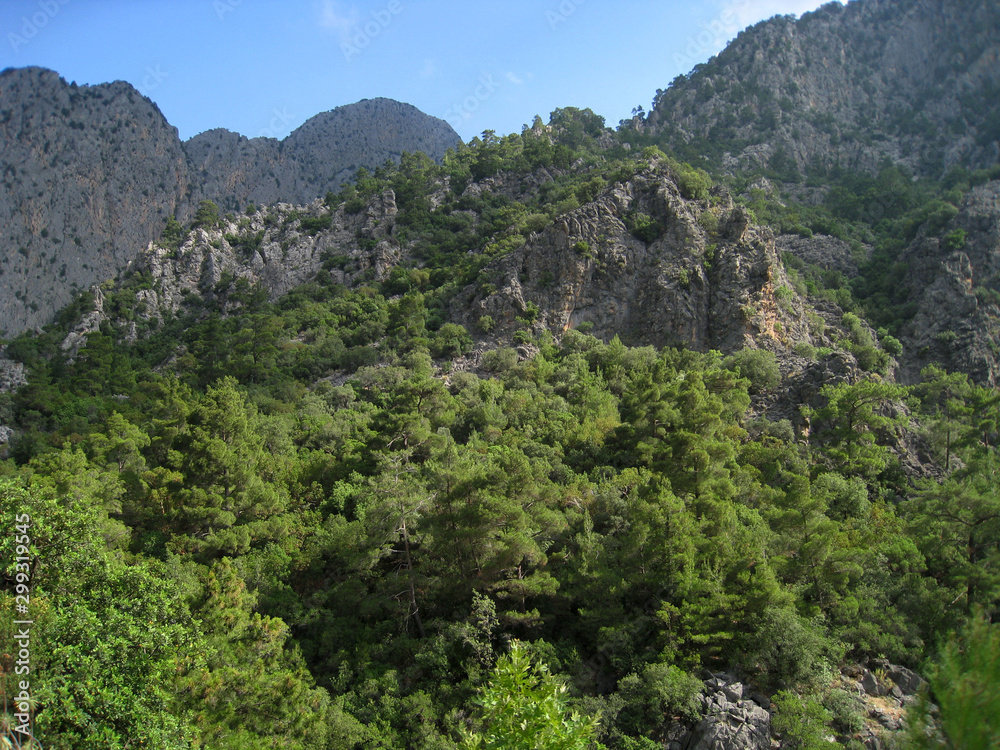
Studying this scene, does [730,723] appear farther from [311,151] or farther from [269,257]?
[311,151]

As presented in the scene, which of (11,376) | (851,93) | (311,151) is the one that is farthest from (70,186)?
(851,93)

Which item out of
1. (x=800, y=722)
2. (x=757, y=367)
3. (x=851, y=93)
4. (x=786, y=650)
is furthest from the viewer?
(x=851, y=93)

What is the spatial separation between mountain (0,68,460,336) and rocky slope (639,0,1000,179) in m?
73.8

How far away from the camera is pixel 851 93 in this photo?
352 feet

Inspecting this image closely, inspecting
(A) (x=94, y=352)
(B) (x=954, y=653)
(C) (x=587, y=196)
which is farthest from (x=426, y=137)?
(B) (x=954, y=653)

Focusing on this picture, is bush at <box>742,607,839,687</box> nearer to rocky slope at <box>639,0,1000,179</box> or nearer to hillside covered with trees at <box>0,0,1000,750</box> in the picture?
hillside covered with trees at <box>0,0,1000,750</box>

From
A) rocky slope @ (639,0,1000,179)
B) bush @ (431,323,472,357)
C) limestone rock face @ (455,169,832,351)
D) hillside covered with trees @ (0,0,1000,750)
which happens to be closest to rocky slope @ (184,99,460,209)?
rocky slope @ (639,0,1000,179)

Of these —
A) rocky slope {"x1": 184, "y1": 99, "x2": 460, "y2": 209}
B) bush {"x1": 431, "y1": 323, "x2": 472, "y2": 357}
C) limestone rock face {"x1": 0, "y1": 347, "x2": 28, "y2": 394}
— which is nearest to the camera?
bush {"x1": 431, "y1": 323, "x2": 472, "y2": 357}

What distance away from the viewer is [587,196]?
2498 inches

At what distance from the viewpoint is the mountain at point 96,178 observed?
272 ft

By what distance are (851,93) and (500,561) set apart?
12100 centimetres

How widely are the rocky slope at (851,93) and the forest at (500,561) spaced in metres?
66.2

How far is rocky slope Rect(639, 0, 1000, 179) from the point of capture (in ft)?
309

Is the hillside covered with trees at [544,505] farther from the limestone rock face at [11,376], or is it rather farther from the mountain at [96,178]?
the mountain at [96,178]
